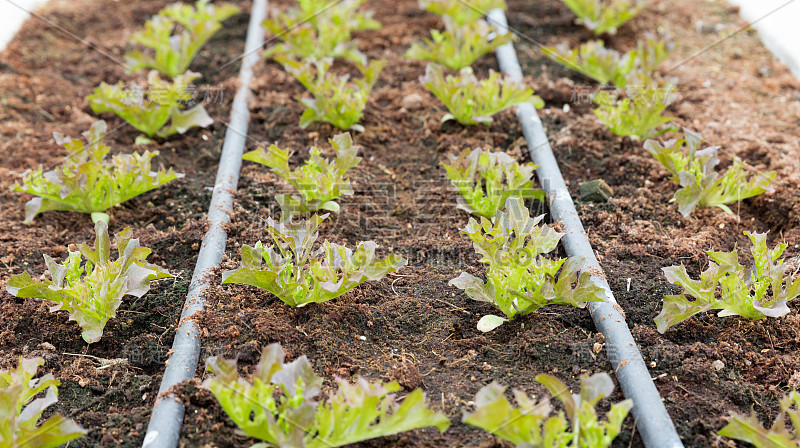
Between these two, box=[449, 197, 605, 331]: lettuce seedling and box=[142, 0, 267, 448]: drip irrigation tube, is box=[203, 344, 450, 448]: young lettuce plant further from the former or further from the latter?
box=[449, 197, 605, 331]: lettuce seedling

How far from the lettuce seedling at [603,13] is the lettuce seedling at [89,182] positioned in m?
2.94

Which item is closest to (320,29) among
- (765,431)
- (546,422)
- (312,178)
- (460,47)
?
(460,47)

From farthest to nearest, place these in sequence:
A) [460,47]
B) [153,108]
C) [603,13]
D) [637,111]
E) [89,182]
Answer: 1. [603,13]
2. [460,47]
3. [153,108]
4. [637,111]
5. [89,182]

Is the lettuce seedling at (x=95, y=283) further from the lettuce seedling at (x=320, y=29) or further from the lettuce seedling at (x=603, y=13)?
the lettuce seedling at (x=603, y=13)

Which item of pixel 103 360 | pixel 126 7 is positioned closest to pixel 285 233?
pixel 103 360

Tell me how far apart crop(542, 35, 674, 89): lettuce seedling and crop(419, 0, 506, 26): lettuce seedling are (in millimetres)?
681

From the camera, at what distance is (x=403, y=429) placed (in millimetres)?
2018

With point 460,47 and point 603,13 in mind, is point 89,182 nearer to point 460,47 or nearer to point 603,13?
point 460,47

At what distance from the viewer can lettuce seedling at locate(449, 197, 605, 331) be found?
248cm

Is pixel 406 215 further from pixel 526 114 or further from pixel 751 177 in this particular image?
pixel 751 177

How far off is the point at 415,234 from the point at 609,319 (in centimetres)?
97

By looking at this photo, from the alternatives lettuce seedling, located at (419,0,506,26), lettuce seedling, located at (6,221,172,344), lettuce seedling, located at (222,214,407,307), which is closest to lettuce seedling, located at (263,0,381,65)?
lettuce seedling, located at (419,0,506,26)

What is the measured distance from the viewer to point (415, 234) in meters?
3.14

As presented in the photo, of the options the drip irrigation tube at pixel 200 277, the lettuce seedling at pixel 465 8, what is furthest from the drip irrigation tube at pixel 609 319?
the drip irrigation tube at pixel 200 277
